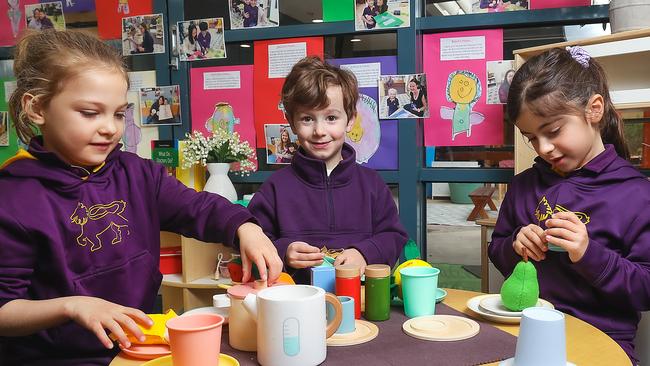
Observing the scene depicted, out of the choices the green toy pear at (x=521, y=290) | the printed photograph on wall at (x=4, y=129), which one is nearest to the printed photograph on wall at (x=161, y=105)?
the printed photograph on wall at (x=4, y=129)

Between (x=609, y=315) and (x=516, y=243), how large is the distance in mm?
295

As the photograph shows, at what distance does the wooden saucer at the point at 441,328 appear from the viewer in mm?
826

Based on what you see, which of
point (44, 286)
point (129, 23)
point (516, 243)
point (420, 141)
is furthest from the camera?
point (129, 23)

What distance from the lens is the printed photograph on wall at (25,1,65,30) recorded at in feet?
8.29

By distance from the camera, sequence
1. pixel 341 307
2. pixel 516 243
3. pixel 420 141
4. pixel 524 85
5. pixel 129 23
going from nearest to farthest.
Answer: pixel 341 307 < pixel 516 243 < pixel 524 85 < pixel 420 141 < pixel 129 23

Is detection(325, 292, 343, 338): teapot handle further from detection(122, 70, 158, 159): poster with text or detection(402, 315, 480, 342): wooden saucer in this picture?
detection(122, 70, 158, 159): poster with text

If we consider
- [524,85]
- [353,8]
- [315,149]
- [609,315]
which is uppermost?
[353,8]

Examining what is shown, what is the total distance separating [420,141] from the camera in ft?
6.86

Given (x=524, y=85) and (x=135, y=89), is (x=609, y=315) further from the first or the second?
(x=135, y=89)

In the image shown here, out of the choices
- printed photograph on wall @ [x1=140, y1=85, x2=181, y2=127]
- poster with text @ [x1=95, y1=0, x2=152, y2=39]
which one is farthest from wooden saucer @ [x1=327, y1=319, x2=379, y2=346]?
poster with text @ [x1=95, y1=0, x2=152, y2=39]

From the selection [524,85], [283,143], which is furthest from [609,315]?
[283,143]

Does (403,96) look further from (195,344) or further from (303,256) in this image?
(195,344)

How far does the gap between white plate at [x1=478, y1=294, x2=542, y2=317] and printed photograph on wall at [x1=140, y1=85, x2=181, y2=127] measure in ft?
5.59

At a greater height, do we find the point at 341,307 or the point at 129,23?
the point at 129,23
